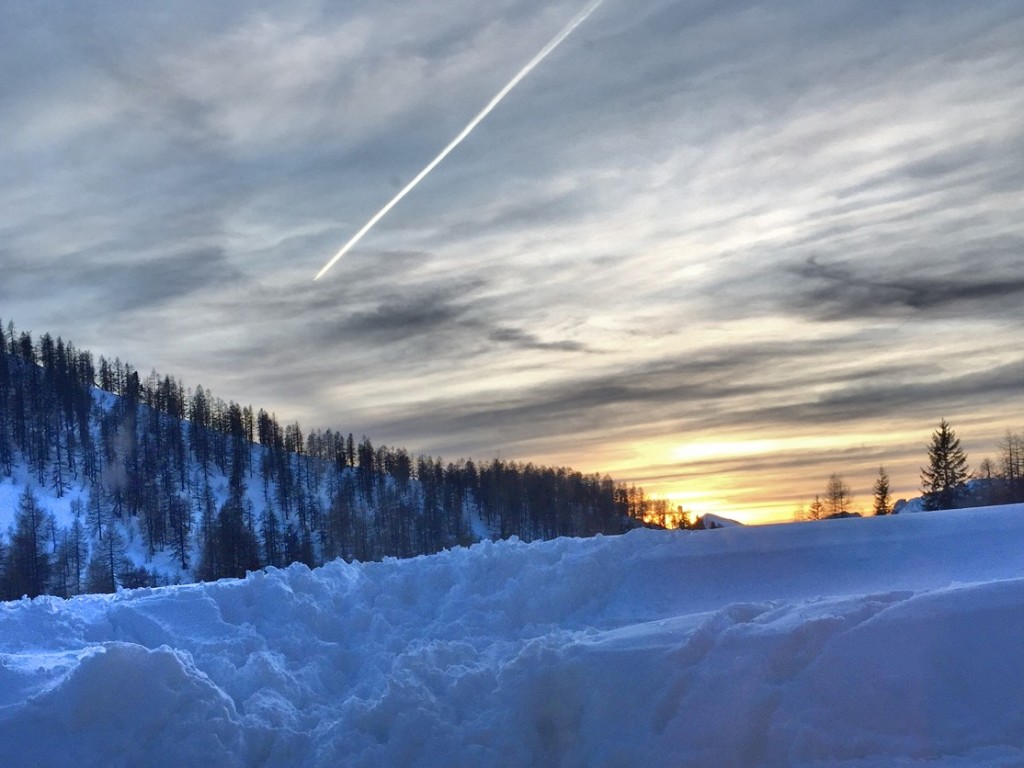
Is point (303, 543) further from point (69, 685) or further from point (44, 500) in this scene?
point (69, 685)

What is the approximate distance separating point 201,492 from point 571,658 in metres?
107

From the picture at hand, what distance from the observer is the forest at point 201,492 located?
285 ft

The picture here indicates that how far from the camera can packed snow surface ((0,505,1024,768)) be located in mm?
7146

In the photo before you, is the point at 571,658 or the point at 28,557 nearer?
the point at 571,658

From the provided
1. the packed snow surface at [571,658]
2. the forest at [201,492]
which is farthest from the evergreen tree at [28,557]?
the packed snow surface at [571,658]

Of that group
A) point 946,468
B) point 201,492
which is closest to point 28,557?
point 201,492

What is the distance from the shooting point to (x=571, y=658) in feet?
28.7

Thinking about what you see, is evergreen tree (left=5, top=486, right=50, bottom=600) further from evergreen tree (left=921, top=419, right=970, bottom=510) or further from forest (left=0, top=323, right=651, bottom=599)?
evergreen tree (left=921, top=419, right=970, bottom=510)

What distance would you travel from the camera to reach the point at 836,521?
12.2 meters

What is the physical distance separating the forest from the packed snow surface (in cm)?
7235

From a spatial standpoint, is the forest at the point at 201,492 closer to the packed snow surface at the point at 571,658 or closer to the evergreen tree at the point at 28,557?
the evergreen tree at the point at 28,557

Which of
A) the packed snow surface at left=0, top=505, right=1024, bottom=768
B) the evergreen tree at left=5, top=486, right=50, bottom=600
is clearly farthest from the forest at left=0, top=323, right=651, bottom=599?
the packed snow surface at left=0, top=505, right=1024, bottom=768

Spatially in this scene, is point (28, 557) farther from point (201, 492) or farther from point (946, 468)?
point (946, 468)

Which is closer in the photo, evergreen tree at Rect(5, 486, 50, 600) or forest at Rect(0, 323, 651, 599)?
evergreen tree at Rect(5, 486, 50, 600)
